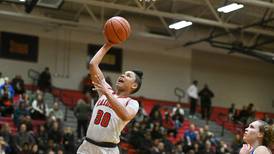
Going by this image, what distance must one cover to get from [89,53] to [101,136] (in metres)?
19.0

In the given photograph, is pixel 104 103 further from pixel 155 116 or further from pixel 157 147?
pixel 155 116

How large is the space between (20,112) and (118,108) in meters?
12.8

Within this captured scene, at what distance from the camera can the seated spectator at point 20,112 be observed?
17.2m

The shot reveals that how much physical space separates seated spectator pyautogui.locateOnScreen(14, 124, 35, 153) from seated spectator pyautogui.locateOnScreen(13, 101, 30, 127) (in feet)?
4.82

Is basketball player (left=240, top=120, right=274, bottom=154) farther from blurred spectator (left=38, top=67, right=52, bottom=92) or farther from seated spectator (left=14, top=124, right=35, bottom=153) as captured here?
blurred spectator (left=38, top=67, right=52, bottom=92)

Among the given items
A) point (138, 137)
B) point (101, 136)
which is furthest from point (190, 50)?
point (101, 136)

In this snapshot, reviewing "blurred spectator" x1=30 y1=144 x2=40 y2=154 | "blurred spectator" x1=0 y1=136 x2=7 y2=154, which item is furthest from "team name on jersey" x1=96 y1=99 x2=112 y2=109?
"blurred spectator" x1=30 y1=144 x2=40 y2=154

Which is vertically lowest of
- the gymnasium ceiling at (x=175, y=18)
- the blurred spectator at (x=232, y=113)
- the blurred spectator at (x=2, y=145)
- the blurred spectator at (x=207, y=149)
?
the blurred spectator at (x=207, y=149)

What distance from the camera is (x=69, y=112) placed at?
68.2 ft

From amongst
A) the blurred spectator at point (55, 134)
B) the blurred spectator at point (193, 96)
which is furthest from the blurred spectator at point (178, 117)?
the blurred spectator at point (55, 134)

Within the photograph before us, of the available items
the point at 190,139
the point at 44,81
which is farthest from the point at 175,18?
the point at 44,81

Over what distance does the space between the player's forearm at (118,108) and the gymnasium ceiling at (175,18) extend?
1353 centimetres

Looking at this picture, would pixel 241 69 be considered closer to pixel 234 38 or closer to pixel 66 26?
pixel 234 38

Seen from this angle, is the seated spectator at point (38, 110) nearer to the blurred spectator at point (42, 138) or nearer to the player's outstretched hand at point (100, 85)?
the blurred spectator at point (42, 138)
